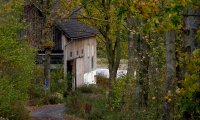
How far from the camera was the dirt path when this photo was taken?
1065 inches

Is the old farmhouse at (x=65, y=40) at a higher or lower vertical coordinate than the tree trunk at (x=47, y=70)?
higher

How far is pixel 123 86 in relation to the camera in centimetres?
2111

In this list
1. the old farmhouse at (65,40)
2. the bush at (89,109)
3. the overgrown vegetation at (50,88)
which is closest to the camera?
the bush at (89,109)

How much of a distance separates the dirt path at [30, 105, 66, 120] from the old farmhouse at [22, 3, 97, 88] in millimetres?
7126

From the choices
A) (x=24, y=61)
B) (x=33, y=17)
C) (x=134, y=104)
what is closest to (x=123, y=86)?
(x=134, y=104)

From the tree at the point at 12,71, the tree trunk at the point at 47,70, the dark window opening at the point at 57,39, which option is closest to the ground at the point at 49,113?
the tree at the point at 12,71

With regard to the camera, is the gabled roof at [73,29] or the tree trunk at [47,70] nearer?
the tree trunk at [47,70]

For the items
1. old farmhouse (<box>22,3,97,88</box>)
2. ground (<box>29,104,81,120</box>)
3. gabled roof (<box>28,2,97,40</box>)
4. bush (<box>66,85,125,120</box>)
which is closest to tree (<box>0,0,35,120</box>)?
ground (<box>29,104,81,120</box>)

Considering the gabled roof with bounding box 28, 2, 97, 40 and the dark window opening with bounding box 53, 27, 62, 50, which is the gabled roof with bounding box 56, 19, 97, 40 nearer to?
the gabled roof with bounding box 28, 2, 97, 40

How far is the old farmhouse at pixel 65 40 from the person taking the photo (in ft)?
130

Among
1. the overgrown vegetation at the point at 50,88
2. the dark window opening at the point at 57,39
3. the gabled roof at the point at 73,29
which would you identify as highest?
the gabled roof at the point at 73,29

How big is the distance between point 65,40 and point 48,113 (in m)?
12.4

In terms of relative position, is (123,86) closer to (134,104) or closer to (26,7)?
(134,104)

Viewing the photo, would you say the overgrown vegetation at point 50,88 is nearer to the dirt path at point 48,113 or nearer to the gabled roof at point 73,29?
the dirt path at point 48,113
